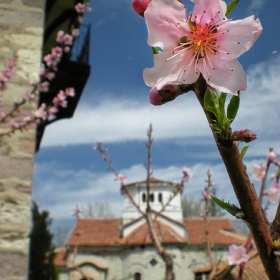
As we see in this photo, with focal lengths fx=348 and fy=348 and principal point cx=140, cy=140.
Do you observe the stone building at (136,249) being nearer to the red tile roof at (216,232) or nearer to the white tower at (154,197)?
the red tile roof at (216,232)

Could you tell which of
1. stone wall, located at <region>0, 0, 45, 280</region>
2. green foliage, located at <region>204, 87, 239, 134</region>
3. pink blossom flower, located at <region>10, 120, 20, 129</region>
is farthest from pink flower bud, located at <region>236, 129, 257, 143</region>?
pink blossom flower, located at <region>10, 120, 20, 129</region>

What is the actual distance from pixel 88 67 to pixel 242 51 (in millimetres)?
5814

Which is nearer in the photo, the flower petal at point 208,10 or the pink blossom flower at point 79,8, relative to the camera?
the flower petal at point 208,10

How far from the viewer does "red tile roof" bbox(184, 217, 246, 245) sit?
1894 cm

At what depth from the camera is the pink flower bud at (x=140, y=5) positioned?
0.36 meters

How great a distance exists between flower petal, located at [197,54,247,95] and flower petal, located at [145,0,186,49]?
49 mm

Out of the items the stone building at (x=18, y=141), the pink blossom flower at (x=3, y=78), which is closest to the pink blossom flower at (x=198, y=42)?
the stone building at (x=18, y=141)

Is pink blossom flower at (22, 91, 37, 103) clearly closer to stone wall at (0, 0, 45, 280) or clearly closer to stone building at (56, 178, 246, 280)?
stone wall at (0, 0, 45, 280)

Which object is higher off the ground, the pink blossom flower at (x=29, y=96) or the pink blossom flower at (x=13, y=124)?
the pink blossom flower at (x=29, y=96)

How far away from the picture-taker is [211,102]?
0.31 meters

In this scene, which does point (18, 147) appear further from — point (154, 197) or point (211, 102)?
point (154, 197)

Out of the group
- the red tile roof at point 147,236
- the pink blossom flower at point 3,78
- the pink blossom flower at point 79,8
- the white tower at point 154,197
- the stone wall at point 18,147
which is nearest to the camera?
the stone wall at point 18,147

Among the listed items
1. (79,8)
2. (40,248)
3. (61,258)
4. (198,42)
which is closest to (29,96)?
(79,8)

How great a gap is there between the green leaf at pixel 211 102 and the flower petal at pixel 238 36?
3.5 inches
